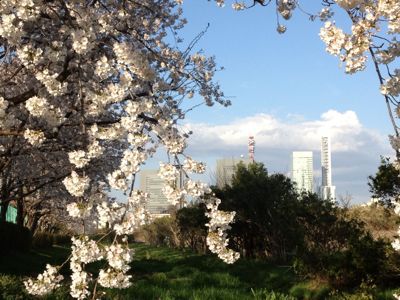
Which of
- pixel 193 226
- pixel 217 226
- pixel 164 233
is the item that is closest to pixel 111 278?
pixel 217 226

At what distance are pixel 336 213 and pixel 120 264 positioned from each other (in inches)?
504

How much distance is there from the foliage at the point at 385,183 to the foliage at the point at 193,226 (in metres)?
14.1

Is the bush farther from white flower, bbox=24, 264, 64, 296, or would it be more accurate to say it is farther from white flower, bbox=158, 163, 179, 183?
white flower, bbox=158, 163, 179, 183

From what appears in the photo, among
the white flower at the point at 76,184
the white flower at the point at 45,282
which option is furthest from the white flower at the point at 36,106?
the white flower at the point at 45,282

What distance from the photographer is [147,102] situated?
4484mm

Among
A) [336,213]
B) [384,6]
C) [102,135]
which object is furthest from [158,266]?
[384,6]

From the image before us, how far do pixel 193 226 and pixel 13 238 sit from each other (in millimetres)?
9303

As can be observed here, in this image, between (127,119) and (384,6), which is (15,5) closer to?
(127,119)

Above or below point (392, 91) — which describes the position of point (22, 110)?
above

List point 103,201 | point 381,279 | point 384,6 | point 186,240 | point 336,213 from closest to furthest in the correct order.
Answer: point 384,6 < point 103,201 < point 381,279 < point 336,213 < point 186,240

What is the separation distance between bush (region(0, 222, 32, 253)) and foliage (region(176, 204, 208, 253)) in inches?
311

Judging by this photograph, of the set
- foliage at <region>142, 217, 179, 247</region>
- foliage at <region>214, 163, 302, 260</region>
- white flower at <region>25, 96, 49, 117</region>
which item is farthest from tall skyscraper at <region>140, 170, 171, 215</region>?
foliage at <region>142, 217, 179, 247</region>

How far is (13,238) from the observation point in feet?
77.7

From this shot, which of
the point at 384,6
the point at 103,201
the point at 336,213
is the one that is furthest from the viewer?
the point at 336,213
